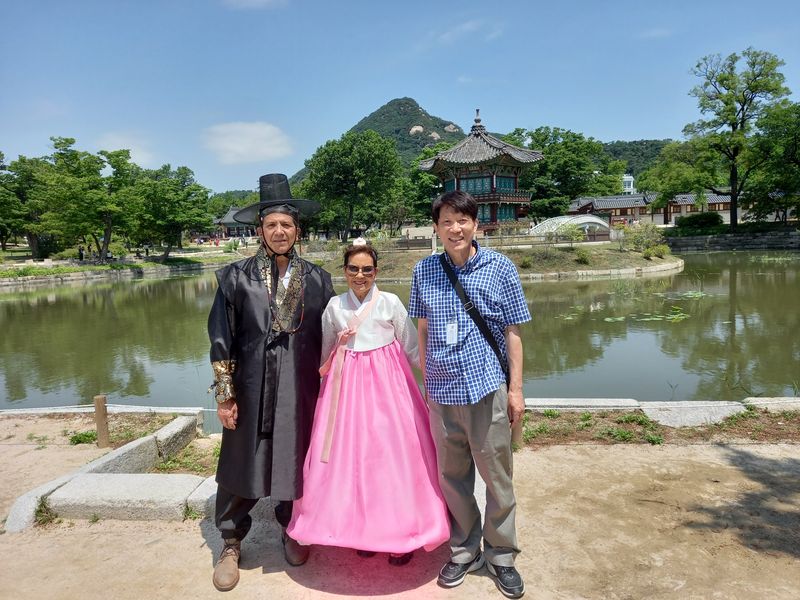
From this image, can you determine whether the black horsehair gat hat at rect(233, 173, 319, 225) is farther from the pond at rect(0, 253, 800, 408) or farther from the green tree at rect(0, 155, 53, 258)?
the green tree at rect(0, 155, 53, 258)

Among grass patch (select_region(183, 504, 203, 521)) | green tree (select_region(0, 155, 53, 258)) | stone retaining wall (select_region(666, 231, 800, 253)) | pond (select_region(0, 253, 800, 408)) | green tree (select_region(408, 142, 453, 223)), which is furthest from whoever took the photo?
green tree (select_region(408, 142, 453, 223))

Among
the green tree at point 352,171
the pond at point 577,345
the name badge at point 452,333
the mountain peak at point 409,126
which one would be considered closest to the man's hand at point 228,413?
the name badge at point 452,333

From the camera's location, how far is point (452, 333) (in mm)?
2217

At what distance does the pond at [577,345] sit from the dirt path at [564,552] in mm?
3220

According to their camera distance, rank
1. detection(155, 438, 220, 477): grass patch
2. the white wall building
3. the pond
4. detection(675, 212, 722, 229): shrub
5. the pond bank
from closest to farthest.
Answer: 1. detection(155, 438, 220, 477): grass patch
2. the pond
3. the pond bank
4. detection(675, 212, 722, 229): shrub
5. the white wall building

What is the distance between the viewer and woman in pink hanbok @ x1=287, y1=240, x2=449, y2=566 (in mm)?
2244

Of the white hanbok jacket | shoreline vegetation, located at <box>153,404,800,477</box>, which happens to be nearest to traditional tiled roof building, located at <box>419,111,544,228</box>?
shoreline vegetation, located at <box>153,404,800,477</box>

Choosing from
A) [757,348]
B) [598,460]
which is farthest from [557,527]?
[757,348]

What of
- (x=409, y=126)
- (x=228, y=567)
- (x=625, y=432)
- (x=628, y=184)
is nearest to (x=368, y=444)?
(x=228, y=567)

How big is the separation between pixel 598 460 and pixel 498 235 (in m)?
→ 22.6

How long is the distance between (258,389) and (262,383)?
0.11 feet

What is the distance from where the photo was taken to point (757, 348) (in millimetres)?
8000

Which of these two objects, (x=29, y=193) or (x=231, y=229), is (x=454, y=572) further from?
(x=231, y=229)

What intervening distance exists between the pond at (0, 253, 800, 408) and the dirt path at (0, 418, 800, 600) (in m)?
3.22
